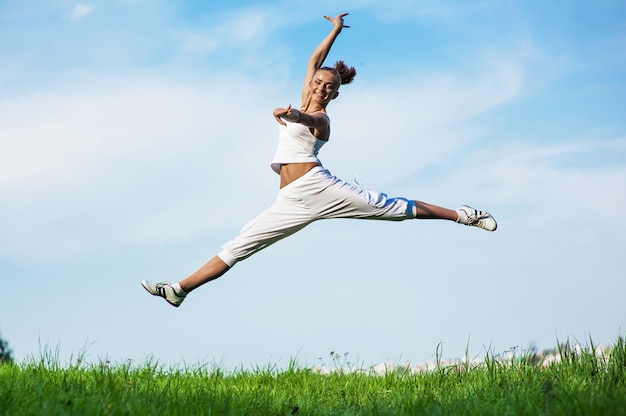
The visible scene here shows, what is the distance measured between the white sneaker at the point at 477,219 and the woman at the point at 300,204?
527mm

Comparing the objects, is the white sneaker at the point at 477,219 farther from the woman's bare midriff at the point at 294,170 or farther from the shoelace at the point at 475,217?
the woman's bare midriff at the point at 294,170

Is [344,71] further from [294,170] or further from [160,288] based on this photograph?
[160,288]

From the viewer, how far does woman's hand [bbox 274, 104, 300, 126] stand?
20.1ft

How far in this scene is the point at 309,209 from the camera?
22.6ft

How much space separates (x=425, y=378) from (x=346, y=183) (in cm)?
194

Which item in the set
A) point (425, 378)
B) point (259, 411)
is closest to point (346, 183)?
point (425, 378)

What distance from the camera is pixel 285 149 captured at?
6.93m

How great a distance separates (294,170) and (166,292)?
170 cm

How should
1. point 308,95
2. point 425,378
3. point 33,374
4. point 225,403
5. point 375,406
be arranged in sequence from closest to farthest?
point 225,403 → point 375,406 → point 33,374 → point 425,378 → point 308,95

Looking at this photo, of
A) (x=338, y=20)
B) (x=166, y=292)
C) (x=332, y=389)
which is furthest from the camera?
(x=338, y=20)

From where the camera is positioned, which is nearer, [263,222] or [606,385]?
[606,385]

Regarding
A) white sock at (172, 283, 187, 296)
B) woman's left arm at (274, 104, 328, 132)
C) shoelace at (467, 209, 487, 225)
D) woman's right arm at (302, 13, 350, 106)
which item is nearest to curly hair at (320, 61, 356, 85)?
woman's right arm at (302, 13, 350, 106)

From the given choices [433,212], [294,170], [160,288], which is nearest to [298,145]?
[294,170]

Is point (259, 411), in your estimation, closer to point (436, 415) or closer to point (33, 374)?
point (436, 415)
